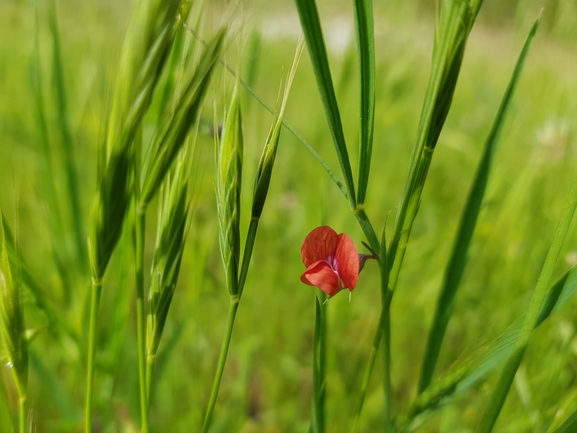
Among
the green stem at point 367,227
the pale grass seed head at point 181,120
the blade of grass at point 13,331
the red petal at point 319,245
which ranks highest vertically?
the pale grass seed head at point 181,120

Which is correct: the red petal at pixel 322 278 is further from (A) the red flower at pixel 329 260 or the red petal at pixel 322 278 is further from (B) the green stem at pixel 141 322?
(B) the green stem at pixel 141 322

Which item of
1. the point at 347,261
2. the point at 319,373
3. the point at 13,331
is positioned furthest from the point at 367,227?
the point at 13,331

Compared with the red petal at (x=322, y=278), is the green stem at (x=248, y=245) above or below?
above

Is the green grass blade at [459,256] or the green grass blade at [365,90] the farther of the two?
the green grass blade at [459,256]

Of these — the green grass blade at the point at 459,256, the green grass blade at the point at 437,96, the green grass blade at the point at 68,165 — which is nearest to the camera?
the green grass blade at the point at 437,96

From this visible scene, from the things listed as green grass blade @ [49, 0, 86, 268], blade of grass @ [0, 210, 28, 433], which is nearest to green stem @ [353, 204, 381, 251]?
blade of grass @ [0, 210, 28, 433]

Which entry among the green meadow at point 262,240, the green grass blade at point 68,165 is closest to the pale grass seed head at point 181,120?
the green meadow at point 262,240

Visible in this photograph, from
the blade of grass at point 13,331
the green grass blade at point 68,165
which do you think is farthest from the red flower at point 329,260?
the green grass blade at point 68,165

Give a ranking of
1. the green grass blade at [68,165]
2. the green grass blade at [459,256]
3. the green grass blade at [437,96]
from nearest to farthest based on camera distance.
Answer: the green grass blade at [437,96] < the green grass blade at [459,256] < the green grass blade at [68,165]

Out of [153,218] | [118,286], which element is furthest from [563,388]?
[153,218]
